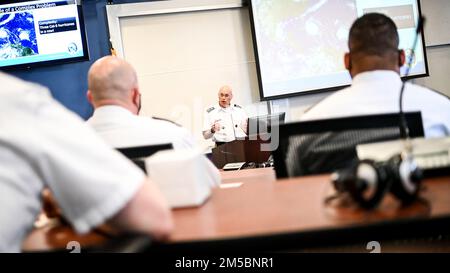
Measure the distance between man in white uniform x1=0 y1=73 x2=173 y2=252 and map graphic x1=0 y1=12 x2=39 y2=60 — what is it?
162 inches

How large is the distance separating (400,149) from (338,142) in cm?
22

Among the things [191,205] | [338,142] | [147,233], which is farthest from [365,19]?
[147,233]

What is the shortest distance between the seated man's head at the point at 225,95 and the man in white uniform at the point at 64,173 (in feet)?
13.5

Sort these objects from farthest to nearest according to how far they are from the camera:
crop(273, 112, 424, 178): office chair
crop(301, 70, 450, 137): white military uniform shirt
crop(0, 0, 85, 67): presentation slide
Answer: crop(0, 0, 85, 67): presentation slide < crop(301, 70, 450, 137): white military uniform shirt < crop(273, 112, 424, 178): office chair

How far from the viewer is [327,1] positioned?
16.0ft

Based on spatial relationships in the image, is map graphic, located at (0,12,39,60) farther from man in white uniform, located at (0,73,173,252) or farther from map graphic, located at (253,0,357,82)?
man in white uniform, located at (0,73,173,252)

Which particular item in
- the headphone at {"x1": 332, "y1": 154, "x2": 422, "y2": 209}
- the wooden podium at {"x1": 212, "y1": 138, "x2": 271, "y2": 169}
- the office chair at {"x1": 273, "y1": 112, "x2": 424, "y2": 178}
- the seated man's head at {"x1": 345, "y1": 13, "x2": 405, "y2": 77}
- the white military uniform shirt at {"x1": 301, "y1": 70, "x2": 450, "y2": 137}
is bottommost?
the wooden podium at {"x1": 212, "y1": 138, "x2": 271, "y2": 169}

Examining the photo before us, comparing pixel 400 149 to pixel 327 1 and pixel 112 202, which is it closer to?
pixel 112 202

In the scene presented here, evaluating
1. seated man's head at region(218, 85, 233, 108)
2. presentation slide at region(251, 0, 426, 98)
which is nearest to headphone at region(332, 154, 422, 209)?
seated man's head at region(218, 85, 233, 108)

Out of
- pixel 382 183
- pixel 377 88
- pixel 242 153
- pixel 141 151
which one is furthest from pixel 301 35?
pixel 382 183

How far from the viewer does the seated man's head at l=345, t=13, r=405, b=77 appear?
124cm

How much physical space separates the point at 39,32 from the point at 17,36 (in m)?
0.24

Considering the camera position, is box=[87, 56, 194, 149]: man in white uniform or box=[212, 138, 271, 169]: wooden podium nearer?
box=[87, 56, 194, 149]: man in white uniform

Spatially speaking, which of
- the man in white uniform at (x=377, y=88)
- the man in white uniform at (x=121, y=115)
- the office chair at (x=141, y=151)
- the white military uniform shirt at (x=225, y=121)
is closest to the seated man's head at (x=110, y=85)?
the man in white uniform at (x=121, y=115)
